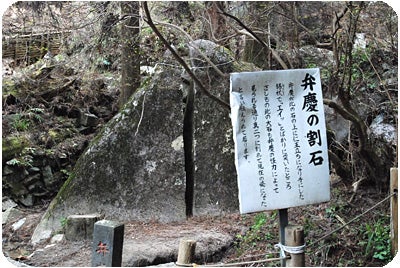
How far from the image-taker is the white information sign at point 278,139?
2988 mm

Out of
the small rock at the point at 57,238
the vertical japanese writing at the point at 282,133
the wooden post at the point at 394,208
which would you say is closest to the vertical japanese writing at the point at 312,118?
the vertical japanese writing at the point at 282,133

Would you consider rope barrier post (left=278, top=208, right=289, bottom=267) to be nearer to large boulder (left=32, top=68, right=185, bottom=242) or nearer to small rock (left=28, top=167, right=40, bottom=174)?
large boulder (left=32, top=68, right=185, bottom=242)

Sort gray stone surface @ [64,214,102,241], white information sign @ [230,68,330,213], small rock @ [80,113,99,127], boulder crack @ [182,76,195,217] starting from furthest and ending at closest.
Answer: small rock @ [80,113,99,127] → boulder crack @ [182,76,195,217] → gray stone surface @ [64,214,102,241] → white information sign @ [230,68,330,213]

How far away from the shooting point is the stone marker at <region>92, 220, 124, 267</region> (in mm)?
3158

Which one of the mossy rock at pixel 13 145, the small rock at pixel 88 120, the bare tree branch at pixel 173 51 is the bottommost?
the mossy rock at pixel 13 145

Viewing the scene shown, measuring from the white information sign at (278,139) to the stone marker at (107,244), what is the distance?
993 millimetres

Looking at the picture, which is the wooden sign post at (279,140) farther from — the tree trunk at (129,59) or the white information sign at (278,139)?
the tree trunk at (129,59)

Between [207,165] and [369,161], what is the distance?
253 centimetres

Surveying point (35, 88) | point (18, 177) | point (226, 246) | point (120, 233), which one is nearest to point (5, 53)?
point (35, 88)

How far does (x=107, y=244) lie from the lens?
3176 mm

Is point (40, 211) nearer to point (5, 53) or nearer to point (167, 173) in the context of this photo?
point (167, 173)

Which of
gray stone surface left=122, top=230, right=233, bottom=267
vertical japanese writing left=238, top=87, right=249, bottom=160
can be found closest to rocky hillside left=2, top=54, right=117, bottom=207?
gray stone surface left=122, top=230, right=233, bottom=267

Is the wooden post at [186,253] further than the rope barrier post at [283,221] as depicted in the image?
Yes

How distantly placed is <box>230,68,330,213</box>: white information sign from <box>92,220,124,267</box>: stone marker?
0.99 m
